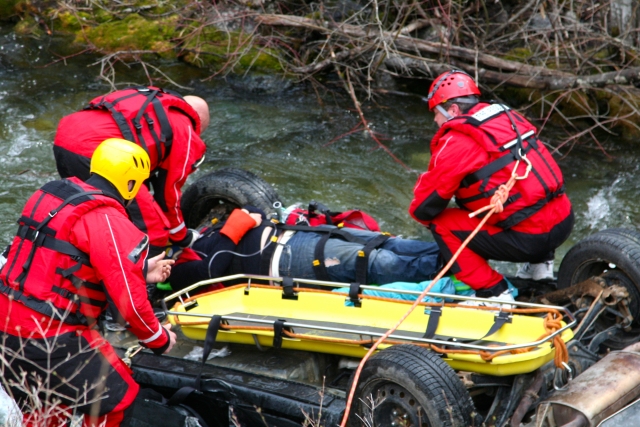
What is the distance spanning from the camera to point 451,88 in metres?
4.64

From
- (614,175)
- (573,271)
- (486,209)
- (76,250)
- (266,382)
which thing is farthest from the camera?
(614,175)

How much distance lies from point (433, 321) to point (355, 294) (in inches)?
20.4

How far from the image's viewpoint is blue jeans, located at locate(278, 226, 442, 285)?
15.7 feet

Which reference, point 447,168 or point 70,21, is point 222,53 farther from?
point 447,168

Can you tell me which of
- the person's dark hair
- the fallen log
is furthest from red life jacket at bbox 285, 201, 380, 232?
the fallen log

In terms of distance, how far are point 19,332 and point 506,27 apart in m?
7.47

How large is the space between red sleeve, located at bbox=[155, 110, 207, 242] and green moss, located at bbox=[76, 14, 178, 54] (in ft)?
16.7

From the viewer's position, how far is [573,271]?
15.4ft

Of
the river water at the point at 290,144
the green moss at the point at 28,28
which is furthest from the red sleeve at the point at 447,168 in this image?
the green moss at the point at 28,28

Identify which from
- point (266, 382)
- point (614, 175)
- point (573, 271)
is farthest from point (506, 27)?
point (266, 382)

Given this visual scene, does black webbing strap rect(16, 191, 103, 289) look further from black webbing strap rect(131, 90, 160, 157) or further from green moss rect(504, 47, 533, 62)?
green moss rect(504, 47, 533, 62)

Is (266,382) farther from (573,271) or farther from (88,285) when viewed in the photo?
(573,271)

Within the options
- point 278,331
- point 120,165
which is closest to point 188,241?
point 278,331

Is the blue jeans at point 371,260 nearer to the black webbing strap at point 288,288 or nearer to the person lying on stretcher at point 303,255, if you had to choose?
the person lying on stretcher at point 303,255
